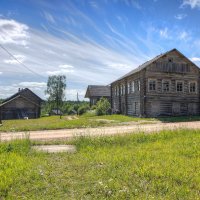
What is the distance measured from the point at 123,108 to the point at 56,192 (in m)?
38.8

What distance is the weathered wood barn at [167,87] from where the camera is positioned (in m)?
34.7

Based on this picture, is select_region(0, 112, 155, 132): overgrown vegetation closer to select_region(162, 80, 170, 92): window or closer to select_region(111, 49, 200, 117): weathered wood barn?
select_region(111, 49, 200, 117): weathered wood barn

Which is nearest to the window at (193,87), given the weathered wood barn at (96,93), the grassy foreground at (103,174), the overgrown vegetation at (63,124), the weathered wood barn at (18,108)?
the overgrown vegetation at (63,124)

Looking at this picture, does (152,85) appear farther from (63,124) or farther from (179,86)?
(63,124)

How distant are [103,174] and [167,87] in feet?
101

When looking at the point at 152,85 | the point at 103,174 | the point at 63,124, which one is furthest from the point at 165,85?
the point at 103,174

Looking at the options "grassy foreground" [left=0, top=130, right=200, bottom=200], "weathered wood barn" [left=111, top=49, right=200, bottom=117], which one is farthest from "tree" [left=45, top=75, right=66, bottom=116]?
"grassy foreground" [left=0, top=130, right=200, bottom=200]

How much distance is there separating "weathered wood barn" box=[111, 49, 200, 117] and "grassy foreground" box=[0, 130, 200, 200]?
2506 centimetres

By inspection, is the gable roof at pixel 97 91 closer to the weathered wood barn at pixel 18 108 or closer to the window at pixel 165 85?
the weathered wood barn at pixel 18 108

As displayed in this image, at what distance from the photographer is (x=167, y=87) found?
1410 inches

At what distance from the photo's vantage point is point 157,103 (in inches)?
1374

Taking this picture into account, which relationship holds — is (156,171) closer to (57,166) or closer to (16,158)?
(57,166)

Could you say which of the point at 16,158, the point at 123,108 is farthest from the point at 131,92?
the point at 16,158

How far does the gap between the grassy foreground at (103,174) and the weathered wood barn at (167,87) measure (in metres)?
25.1
